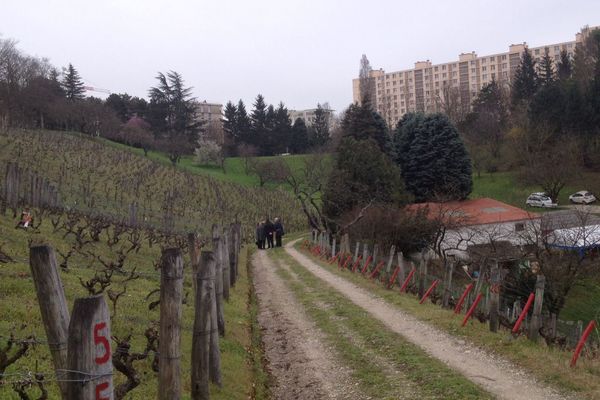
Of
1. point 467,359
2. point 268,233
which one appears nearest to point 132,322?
point 467,359

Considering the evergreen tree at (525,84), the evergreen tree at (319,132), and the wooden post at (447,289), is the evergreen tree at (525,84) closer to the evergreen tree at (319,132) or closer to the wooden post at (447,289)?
the evergreen tree at (319,132)

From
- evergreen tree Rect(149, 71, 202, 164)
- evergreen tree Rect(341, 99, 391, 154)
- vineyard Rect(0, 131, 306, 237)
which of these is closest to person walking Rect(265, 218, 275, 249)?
vineyard Rect(0, 131, 306, 237)

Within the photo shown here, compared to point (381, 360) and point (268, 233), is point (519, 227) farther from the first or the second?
point (381, 360)

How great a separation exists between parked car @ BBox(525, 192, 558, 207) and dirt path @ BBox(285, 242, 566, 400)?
40924 millimetres

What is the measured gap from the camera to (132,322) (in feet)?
26.9

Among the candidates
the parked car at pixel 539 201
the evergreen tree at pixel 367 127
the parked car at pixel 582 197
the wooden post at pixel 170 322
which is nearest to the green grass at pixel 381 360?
the wooden post at pixel 170 322

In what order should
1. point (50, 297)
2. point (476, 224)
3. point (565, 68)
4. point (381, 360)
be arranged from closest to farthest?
1. point (50, 297)
2. point (381, 360)
3. point (476, 224)
4. point (565, 68)

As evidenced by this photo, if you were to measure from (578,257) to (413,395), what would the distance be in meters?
17.2

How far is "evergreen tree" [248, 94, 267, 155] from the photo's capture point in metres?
88.4

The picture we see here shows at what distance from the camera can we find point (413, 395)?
22.8 ft

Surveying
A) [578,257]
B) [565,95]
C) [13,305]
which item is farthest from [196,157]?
[13,305]

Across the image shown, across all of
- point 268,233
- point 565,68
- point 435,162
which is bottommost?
point 268,233

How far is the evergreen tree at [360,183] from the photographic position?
32781 millimetres

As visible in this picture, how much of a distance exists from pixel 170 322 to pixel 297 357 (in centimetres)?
435
